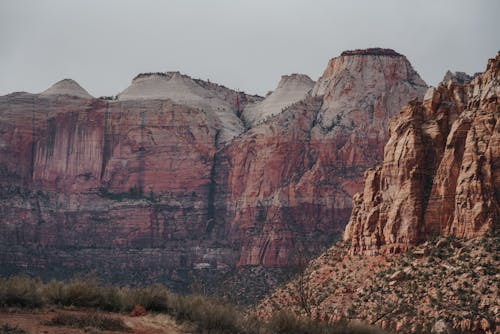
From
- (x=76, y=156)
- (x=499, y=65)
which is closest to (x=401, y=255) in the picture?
(x=499, y=65)

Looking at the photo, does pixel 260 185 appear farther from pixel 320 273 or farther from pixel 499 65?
pixel 499 65

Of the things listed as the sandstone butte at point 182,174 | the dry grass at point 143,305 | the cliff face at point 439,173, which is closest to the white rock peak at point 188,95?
the sandstone butte at point 182,174

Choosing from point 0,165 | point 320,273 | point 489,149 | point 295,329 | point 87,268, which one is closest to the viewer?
point 295,329

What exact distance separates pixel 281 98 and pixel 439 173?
7783cm

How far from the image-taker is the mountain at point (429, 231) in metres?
48.8

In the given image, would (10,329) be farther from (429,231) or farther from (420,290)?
(429,231)

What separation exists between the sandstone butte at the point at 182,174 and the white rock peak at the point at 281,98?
0.82 m

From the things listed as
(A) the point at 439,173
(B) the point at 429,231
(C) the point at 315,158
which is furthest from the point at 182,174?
(B) the point at 429,231

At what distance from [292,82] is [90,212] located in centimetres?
4248

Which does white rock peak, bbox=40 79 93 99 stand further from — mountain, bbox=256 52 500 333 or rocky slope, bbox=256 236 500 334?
rocky slope, bbox=256 236 500 334

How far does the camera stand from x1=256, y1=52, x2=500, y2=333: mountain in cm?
4881

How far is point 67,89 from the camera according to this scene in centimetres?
13412

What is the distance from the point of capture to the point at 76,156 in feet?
407

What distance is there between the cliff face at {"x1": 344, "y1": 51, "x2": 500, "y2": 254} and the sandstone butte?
1462 inches
